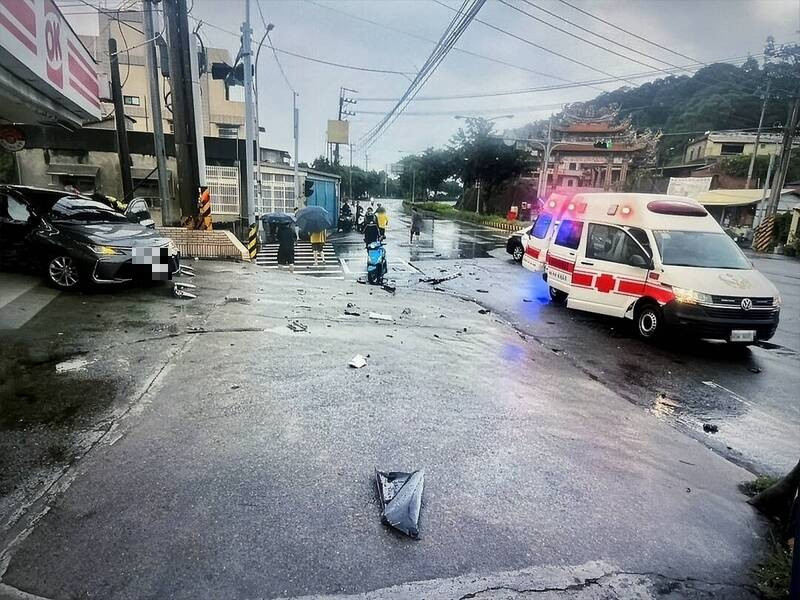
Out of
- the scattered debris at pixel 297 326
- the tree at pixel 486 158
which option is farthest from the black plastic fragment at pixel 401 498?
the tree at pixel 486 158

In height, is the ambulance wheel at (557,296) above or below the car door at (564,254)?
below

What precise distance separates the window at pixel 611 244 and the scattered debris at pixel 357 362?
521cm

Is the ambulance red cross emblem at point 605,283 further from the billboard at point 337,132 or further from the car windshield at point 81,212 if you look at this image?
the billboard at point 337,132

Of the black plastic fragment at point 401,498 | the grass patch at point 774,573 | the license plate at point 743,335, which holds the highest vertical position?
the license plate at point 743,335

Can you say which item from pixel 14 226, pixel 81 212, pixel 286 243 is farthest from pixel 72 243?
pixel 286 243

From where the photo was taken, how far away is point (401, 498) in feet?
10.0

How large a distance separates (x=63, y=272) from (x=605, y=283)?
938 cm

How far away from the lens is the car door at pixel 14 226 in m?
8.35

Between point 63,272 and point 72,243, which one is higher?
point 72,243

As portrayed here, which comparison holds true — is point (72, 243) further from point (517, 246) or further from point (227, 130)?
point (227, 130)

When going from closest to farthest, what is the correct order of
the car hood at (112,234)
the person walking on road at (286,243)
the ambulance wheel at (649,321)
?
the ambulance wheel at (649,321) < the car hood at (112,234) < the person walking on road at (286,243)

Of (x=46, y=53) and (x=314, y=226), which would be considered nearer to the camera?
(x=46, y=53)

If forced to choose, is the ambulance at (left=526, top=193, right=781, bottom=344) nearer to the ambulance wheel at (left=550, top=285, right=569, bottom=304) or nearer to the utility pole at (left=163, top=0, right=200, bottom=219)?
the ambulance wheel at (left=550, top=285, right=569, bottom=304)

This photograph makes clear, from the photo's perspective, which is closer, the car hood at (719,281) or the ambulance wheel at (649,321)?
the car hood at (719,281)
